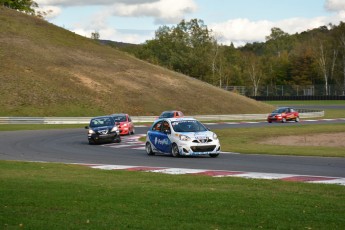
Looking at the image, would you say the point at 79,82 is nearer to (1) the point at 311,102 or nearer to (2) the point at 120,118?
(1) the point at 311,102

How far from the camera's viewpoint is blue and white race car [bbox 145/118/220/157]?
80.3 feet

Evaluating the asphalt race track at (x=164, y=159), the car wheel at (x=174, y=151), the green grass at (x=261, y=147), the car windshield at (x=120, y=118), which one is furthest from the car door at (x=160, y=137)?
the car windshield at (x=120, y=118)

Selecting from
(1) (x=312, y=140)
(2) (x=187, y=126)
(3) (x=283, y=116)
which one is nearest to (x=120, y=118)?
(1) (x=312, y=140)

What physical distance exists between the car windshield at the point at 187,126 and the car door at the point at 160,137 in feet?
1.25

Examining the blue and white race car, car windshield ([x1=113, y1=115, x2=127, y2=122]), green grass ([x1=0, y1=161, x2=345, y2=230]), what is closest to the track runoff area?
green grass ([x1=0, y1=161, x2=345, y2=230])

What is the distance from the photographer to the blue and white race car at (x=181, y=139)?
24.5m

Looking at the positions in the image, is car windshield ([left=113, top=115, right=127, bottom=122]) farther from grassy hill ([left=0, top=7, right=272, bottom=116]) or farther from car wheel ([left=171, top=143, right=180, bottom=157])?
grassy hill ([left=0, top=7, right=272, bottom=116])

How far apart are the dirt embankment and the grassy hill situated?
36.2m

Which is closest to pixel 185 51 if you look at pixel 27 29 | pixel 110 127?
pixel 27 29

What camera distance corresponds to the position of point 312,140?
3500cm

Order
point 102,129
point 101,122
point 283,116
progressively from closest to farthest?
point 102,129 < point 101,122 < point 283,116

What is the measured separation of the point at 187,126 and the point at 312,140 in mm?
11155

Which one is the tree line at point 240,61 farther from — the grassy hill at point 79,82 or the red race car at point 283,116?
the red race car at point 283,116

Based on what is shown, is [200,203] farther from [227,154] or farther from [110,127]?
[110,127]
